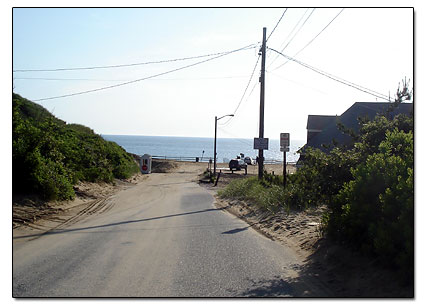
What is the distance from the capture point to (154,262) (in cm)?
796

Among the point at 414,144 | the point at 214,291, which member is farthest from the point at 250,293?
the point at 414,144

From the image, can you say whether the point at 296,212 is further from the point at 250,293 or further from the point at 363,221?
the point at 250,293

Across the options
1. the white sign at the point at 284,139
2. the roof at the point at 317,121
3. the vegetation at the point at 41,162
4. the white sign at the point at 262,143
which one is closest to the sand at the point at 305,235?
the vegetation at the point at 41,162

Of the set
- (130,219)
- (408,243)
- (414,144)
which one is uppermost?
(414,144)

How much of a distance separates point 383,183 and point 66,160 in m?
17.7

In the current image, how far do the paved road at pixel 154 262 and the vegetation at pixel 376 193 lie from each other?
1128mm

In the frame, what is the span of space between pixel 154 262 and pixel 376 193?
4.01 metres

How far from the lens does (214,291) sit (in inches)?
251

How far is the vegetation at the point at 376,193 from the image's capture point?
6.01m

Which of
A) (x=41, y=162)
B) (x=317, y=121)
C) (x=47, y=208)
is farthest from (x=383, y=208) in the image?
(x=317, y=121)

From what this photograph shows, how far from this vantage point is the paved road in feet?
21.1

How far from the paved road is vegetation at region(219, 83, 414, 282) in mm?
1128

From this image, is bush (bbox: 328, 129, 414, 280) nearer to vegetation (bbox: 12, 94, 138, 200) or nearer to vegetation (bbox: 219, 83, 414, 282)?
vegetation (bbox: 219, 83, 414, 282)

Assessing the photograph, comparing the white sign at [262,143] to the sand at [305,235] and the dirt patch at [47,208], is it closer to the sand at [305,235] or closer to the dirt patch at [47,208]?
the sand at [305,235]
